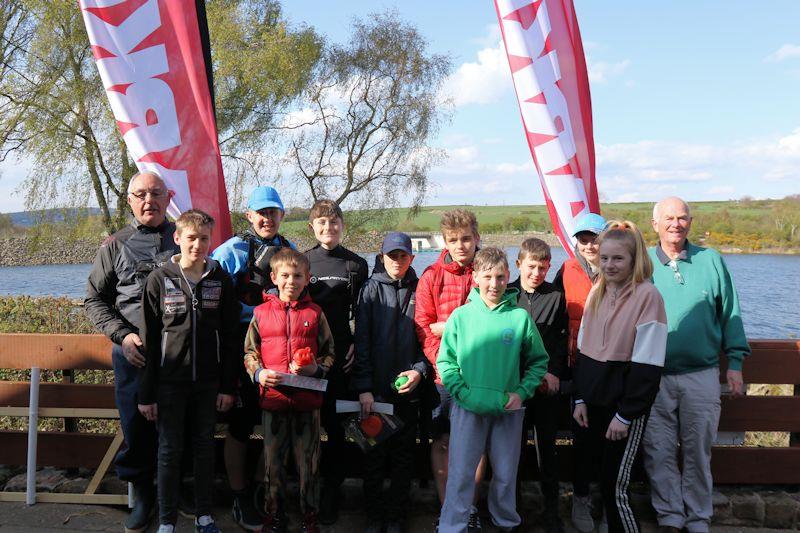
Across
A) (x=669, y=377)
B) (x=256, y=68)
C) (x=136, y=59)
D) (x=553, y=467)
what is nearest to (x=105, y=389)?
(x=136, y=59)

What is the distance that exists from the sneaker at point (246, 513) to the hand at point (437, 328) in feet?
5.11

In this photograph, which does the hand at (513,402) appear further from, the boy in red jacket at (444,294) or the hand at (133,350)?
the hand at (133,350)

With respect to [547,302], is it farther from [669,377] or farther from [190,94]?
[190,94]

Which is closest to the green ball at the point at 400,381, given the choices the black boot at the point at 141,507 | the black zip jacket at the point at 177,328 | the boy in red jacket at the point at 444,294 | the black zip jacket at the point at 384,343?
the black zip jacket at the point at 384,343

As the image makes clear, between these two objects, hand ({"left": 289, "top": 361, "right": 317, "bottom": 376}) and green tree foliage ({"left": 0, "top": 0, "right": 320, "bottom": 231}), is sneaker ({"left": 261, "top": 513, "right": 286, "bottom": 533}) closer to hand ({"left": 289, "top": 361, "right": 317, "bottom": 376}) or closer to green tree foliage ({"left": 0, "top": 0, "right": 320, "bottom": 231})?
hand ({"left": 289, "top": 361, "right": 317, "bottom": 376})

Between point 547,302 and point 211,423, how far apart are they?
2.11 metres

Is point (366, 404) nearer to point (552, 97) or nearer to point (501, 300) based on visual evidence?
point (501, 300)

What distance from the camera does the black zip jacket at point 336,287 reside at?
12.0ft

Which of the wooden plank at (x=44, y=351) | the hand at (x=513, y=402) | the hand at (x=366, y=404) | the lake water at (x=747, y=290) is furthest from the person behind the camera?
the lake water at (x=747, y=290)

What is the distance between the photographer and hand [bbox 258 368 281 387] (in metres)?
3.23

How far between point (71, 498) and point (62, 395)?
28.5 inches

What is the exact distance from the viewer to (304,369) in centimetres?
327

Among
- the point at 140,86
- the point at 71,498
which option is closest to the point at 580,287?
the point at 140,86

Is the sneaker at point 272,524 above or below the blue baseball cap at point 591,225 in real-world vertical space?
below
